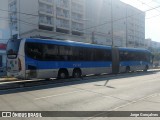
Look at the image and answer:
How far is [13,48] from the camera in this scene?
51.1ft

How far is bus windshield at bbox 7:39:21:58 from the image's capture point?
15.3 m

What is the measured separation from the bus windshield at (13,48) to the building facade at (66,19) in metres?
28.7

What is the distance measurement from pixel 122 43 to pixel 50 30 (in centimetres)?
3833

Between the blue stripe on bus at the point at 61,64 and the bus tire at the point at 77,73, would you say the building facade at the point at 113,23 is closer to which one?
the blue stripe on bus at the point at 61,64

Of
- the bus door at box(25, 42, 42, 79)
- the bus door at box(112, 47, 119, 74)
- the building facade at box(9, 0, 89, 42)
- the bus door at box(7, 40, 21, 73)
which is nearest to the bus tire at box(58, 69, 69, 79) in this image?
the bus door at box(25, 42, 42, 79)

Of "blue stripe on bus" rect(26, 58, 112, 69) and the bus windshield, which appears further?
"blue stripe on bus" rect(26, 58, 112, 69)

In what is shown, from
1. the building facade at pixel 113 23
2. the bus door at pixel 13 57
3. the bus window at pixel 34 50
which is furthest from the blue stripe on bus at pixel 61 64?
the building facade at pixel 113 23

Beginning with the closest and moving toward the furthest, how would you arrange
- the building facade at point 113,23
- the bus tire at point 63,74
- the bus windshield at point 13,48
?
the bus windshield at point 13,48
the bus tire at point 63,74
the building facade at point 113,23

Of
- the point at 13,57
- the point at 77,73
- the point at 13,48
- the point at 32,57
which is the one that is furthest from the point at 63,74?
the point at 13,48

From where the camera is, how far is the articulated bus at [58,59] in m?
15.2

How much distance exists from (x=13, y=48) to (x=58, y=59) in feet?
12.0

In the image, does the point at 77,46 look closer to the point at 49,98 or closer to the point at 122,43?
the point at 49,98

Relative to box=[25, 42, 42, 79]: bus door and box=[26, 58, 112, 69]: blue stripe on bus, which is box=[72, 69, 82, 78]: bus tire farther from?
box=[25, 42, 42, 79]: bus door

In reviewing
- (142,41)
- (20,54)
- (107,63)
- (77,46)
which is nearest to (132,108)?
(20,54)
